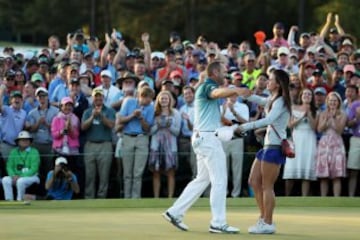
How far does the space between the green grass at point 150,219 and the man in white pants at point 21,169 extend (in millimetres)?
1584

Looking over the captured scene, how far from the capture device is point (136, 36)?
64.8 metres

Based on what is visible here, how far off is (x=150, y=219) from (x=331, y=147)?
6.15 metres

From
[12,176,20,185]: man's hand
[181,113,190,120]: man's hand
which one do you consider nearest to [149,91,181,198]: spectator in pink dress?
[181,113,190,120]: man's hand

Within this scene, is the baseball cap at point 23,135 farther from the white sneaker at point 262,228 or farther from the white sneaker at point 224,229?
the white sneaker at point 262,228

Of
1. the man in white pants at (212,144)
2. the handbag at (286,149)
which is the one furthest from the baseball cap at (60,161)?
the handbag at (286,149)

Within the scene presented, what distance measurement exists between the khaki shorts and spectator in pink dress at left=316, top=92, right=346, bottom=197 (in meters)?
0.12

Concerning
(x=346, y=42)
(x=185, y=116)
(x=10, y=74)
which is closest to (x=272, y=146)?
(x=185, y=116)

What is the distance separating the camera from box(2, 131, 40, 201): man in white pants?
23.2 meters

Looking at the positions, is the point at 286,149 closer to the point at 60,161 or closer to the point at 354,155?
the point at 354,155

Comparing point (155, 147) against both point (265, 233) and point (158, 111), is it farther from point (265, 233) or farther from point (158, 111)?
point (265, 233)

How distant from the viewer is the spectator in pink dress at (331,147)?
23.6 meters

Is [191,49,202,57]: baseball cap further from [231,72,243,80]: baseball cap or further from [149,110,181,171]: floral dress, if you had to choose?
[149,110,181,171]: floral dress

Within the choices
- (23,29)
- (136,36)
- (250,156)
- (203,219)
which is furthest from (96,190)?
(23,29)

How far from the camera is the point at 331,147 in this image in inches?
935
